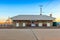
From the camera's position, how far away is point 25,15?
5731 centimetres

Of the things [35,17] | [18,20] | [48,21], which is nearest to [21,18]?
[18,20]

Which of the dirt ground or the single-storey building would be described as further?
the single-storey building

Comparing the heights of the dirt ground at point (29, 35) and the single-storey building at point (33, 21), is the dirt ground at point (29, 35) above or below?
above

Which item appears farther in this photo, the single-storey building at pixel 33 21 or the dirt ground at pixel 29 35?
the single-storey building at pixel 33 21

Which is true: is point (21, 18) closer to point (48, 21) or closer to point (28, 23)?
point (28, 23)

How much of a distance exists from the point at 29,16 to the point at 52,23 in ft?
28.5

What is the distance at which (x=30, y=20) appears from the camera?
52.8m

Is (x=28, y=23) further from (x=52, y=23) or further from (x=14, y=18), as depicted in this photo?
(x=52, y=23)

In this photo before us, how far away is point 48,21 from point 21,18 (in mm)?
9054

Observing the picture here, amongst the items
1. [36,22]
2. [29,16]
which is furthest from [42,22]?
[29,16]

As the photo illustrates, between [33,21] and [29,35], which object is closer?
[29,35]

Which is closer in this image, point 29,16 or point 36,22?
point 36,22

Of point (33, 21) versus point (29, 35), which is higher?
point (29, 35)

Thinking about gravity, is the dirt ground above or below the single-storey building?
above
